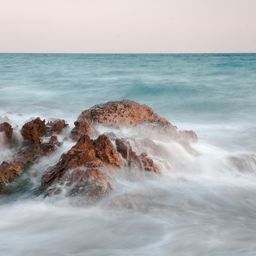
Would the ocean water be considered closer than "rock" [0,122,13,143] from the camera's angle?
Yes

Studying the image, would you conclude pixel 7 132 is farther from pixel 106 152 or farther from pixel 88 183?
pixel 88 183

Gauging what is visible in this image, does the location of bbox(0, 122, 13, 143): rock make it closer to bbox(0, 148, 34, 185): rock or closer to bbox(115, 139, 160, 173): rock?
bbox(0, 148, 34, 185): rock

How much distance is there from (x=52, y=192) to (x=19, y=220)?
2.02 ft

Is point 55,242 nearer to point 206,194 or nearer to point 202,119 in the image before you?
point 206,194

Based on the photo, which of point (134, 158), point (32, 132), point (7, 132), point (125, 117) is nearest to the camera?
point (134, 158)

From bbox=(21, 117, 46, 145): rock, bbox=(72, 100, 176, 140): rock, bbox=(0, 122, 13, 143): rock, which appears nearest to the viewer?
bbox=(21, 117, 46, 145): rock

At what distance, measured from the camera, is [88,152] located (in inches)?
269

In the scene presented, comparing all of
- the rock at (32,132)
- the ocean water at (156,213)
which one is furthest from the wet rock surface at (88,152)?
the ocean water at (156,213)

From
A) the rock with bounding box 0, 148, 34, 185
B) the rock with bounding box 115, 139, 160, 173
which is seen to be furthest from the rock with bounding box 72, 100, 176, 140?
the rock with bounding box 0, 148, 34, 185

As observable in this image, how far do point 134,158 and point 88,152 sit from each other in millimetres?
925

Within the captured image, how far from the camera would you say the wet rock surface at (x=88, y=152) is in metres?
6.62

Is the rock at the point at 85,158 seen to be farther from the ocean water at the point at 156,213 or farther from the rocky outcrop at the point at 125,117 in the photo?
the rocky outcrop at the point at 125,117

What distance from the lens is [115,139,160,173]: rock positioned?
7.43 meters

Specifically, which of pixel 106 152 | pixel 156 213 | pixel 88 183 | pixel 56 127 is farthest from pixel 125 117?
pixel 156 213
